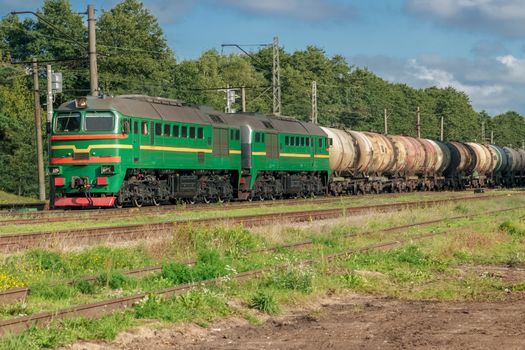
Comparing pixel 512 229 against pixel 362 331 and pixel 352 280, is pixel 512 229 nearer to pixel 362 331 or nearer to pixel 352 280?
pixel 352 280

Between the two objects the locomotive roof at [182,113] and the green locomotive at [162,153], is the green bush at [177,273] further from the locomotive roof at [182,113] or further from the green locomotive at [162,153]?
the locomotive roof at [182,113]

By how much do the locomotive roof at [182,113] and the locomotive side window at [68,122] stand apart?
0.94ft

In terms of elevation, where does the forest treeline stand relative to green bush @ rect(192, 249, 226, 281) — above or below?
above

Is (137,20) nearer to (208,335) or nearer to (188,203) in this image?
(188,203)

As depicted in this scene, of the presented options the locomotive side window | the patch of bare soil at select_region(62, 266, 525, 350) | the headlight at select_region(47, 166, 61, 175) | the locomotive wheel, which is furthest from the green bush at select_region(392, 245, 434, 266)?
the locomotive side window

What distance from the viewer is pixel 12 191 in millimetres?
66750

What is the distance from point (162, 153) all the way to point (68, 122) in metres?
3.83

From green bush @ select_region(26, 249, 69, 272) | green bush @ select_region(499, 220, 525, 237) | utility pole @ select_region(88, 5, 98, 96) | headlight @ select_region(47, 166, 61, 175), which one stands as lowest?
green bush @ select_region(499, 220, 525, 237)

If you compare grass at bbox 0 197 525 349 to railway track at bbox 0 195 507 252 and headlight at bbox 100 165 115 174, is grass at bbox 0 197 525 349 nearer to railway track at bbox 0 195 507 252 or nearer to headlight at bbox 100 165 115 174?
railway track at bbox 0 195 507 252

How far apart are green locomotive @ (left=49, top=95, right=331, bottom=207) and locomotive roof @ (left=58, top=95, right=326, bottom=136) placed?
0.16 feet

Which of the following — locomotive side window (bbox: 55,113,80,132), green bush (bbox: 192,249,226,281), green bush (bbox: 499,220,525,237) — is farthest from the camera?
locomotive side window (bbox: 55,113,80,132)

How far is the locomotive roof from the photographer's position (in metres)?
29.4

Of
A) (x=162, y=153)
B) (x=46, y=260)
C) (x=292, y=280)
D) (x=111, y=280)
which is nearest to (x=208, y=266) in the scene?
(x=292, y=280)

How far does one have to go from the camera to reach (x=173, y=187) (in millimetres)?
33031
